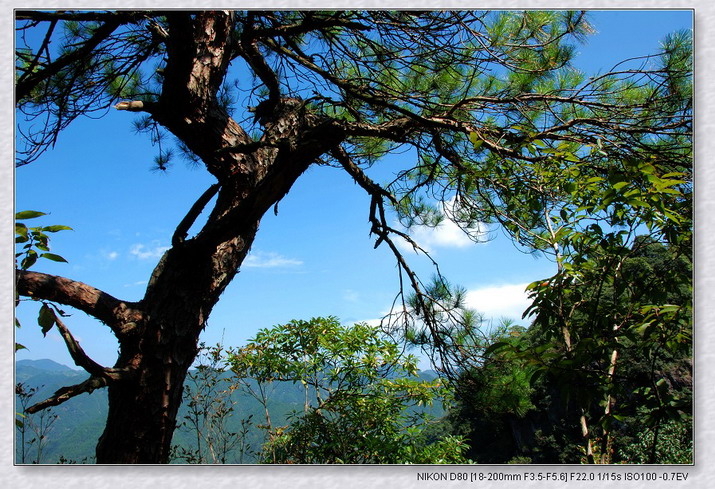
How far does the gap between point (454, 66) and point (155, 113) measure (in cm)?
108

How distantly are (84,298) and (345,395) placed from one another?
1.48m

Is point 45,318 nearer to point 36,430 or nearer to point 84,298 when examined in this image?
point 84,298

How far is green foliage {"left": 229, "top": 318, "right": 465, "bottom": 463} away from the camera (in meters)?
2.35

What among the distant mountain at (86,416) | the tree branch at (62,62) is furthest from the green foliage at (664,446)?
the tree branch at (62,62)

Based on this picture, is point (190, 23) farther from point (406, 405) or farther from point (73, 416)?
point (73, 416)

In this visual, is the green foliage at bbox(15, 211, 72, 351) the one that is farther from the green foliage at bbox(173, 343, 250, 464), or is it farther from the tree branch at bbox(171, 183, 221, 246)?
the green foliage at bbox(173, 343, 250, 464)

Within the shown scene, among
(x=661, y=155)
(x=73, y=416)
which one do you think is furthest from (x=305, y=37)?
(x=73, y=416)

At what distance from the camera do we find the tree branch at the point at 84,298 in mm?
1269

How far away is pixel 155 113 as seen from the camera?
1.46 metres

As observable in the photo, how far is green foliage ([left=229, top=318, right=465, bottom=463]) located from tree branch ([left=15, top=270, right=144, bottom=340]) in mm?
1255

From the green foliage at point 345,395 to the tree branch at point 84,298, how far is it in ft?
4.12

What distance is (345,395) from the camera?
2465mm

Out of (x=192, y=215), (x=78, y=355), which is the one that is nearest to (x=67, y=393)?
(x=78, y=355)

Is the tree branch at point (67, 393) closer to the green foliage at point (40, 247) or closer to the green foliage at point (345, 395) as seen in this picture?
the green foliage at point (40, 247)
